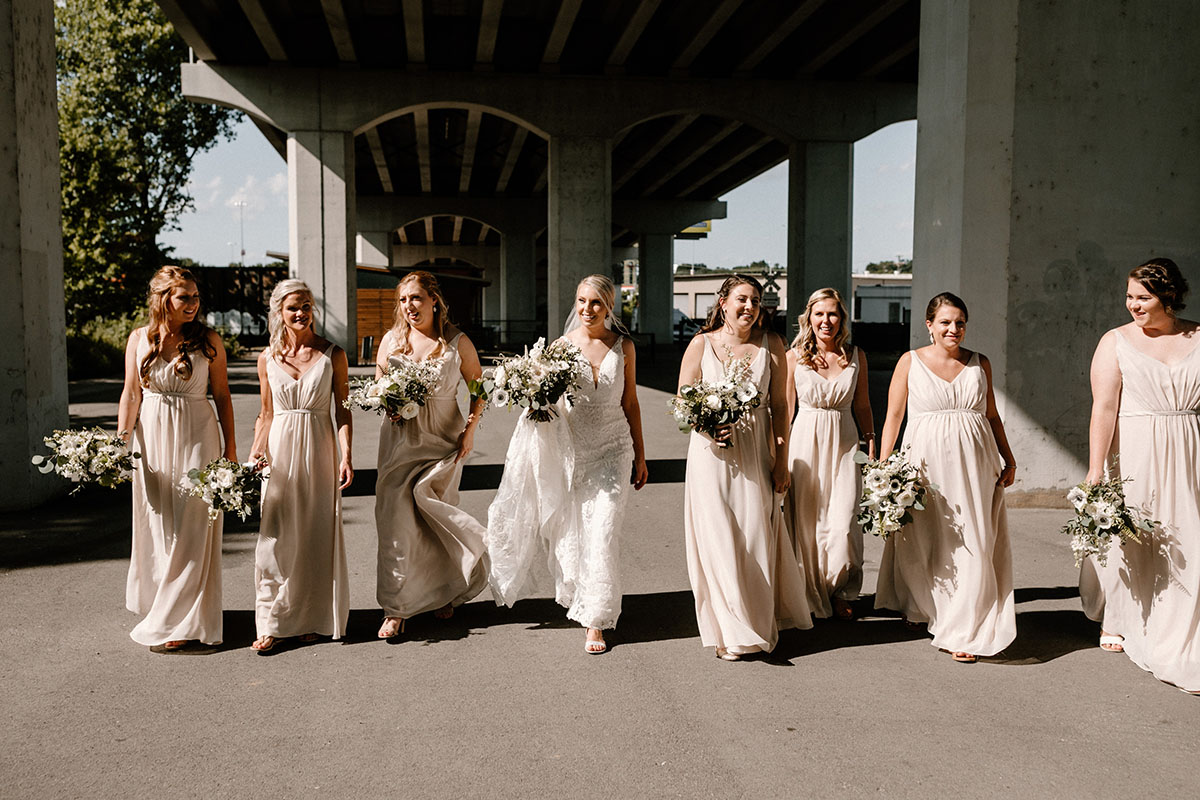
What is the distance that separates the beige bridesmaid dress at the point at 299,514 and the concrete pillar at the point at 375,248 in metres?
46.6

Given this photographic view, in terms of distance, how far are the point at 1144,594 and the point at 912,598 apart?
1.29m

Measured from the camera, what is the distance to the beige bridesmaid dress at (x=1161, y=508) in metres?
5.22

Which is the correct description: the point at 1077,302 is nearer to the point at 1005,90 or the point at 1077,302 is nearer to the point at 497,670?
the point at 1005,90

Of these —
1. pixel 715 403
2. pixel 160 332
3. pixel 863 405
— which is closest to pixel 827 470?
pixel 863 405

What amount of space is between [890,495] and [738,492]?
913 mm

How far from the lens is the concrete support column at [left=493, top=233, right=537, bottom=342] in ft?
161

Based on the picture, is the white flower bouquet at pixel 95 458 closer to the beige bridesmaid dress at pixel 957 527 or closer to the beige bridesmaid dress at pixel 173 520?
the beige bridesmaid dress at pixel 173 520

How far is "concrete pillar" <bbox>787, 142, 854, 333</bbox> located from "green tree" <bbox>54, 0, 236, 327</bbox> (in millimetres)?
24937

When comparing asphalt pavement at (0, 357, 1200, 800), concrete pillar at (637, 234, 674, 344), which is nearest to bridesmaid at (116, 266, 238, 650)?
asphalt pavement at (0, 357, 1200, 800)

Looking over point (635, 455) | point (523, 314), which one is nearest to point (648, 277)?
point (523, 314)

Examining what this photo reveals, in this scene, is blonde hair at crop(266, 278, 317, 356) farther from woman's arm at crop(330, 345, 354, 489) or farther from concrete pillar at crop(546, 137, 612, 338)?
concrete pillar at crop(546, 137, 612, 338)

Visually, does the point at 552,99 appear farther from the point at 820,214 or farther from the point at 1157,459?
the point at 1157,459

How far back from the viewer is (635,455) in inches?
241

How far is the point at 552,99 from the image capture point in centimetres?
2764
